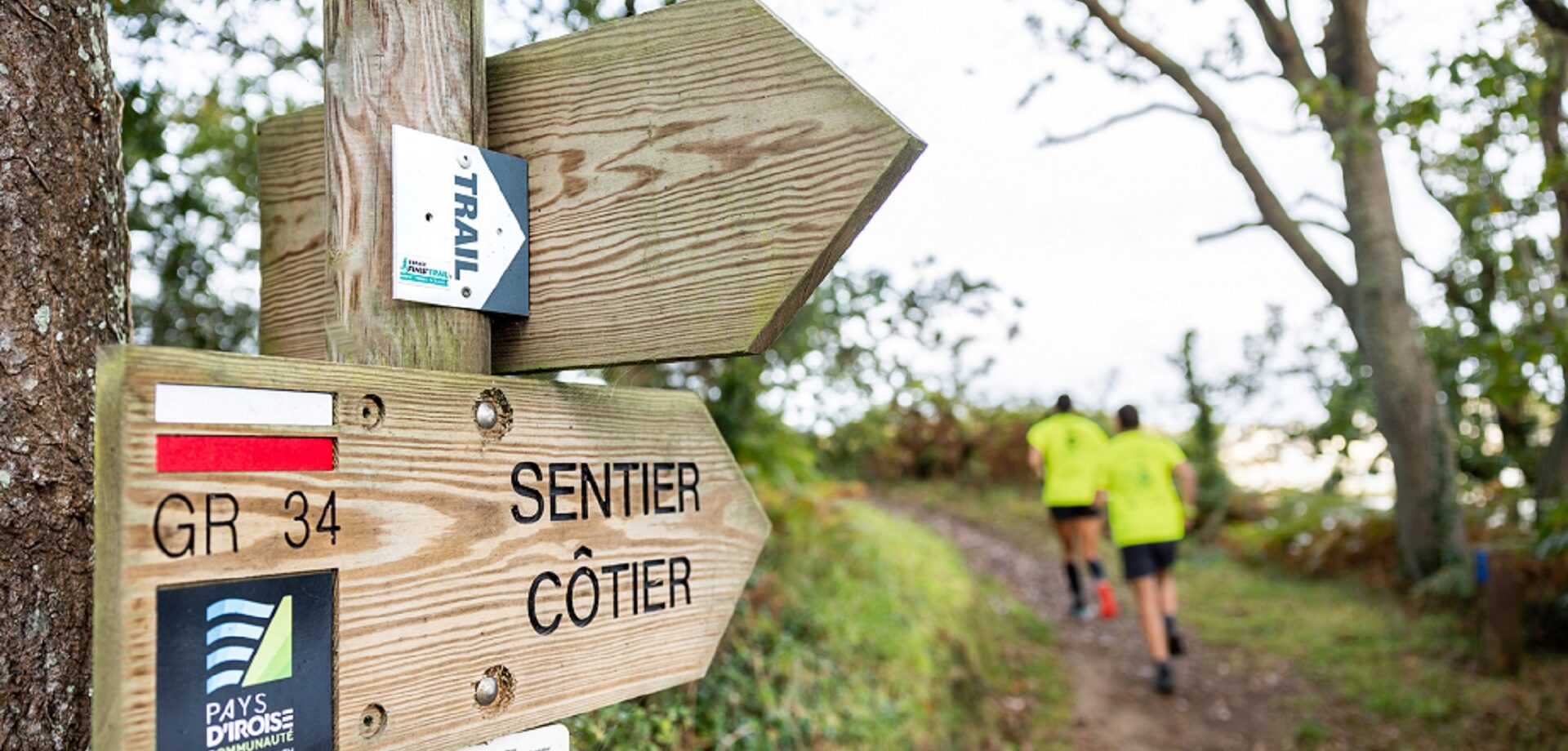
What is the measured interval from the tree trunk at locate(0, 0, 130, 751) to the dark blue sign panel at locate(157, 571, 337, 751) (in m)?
0.71

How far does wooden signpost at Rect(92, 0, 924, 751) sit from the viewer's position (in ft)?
3.76

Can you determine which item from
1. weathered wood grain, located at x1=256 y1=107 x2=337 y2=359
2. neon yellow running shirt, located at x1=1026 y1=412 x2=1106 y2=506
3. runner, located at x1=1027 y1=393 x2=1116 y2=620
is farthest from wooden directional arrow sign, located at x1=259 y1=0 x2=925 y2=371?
neon yellow running shirt, located at x1=1026 y1=412 x2=1106 y2=506

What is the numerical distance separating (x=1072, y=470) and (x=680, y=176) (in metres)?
9.11

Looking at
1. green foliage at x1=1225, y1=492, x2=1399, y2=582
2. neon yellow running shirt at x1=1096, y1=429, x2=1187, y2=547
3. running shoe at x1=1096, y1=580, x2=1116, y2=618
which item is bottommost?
running shoe at x1=1096, y1=580, x2=1116, y2=618

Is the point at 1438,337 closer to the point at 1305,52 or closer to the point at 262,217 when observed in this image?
the point at 1305,52

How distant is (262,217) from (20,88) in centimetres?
45

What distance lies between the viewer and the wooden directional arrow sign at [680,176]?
1.39 metres

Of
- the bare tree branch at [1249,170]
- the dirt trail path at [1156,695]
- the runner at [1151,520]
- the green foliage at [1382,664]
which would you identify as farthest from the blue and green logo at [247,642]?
the bare tree branch at [1249,170]

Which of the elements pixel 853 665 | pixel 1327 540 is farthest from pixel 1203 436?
pixel 853 665

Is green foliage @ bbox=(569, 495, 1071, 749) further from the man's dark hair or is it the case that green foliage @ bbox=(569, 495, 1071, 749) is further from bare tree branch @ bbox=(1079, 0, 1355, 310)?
bare tree branch @ bbox=(1079, 0, 1355, 310)

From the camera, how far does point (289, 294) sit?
6.44 feet

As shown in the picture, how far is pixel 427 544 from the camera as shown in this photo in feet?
4.51

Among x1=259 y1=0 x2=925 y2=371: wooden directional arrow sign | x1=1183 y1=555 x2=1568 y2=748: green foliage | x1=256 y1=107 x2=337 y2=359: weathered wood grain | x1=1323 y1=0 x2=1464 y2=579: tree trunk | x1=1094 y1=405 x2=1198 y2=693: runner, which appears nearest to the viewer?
x1=259 y1=0 x2=925 y2=371: wooden directional arrow sign

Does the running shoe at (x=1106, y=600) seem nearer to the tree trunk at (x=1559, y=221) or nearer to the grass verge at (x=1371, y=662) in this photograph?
the grass verge at (x=1371, y=662)
